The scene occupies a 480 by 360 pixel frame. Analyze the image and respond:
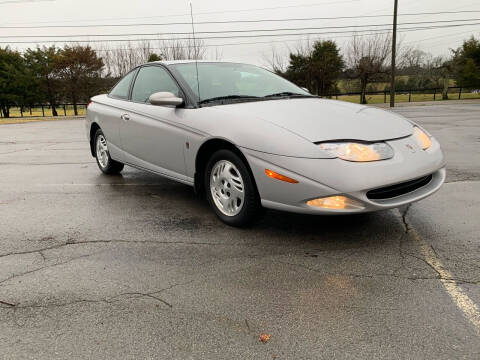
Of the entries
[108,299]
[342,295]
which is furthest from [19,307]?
[342,295]

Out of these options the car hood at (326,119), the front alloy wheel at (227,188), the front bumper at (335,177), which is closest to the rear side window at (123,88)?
the car hood at (326,119)

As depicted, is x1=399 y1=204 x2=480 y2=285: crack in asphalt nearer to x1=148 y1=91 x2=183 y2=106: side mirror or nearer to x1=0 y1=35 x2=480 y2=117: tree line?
x1=148 y1=91 x2=183 y2=106: side mirror

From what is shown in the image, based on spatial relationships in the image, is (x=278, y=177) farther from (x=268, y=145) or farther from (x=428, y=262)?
(x=428, y=262)

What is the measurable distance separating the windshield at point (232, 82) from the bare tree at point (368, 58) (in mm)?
35869

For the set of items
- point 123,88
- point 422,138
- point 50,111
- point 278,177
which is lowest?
point 50,111

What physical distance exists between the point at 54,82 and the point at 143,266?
4098 cm

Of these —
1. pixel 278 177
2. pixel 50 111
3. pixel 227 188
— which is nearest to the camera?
pixel 278 177

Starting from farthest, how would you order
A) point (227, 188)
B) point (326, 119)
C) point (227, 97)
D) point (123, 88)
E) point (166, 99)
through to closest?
point (123, 88)
point (227, 97)
point (166, 99)
point (227, 188)
point (326, 119)

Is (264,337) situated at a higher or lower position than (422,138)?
lower

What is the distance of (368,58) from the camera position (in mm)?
38219

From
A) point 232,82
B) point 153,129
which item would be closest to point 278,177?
point 232,82

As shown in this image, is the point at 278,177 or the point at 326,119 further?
the point at 326,119

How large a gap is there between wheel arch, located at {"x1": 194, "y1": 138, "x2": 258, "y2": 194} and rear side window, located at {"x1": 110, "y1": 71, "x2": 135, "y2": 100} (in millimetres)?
1903

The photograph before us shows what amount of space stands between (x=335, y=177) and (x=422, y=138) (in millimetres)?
1215
